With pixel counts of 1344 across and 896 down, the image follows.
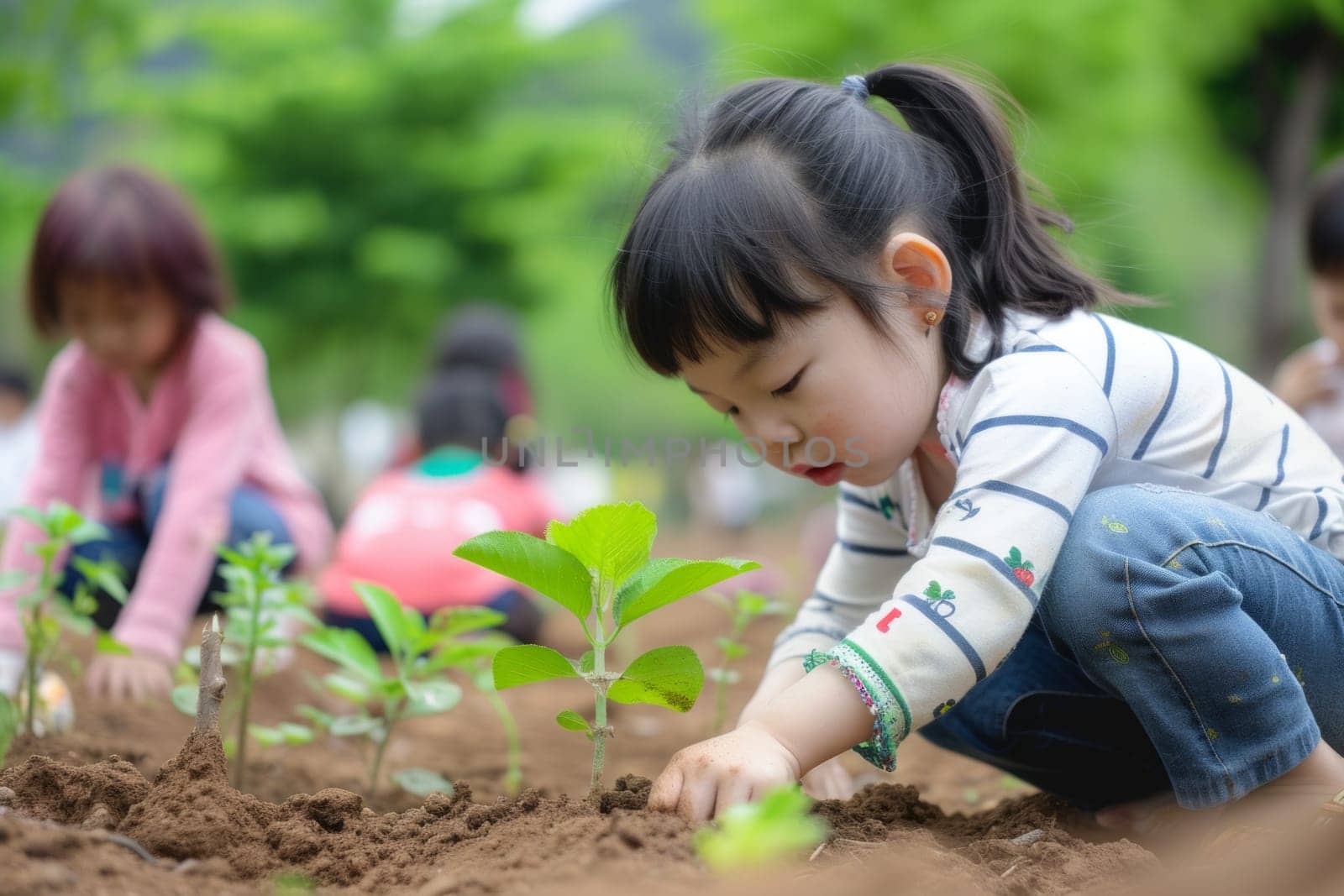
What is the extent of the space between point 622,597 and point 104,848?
0.53 m

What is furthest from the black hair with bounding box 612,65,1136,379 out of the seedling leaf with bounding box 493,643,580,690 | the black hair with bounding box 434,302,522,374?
the black hair with bounding box 434,302,522,374

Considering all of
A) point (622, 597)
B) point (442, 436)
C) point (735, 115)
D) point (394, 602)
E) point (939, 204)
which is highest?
point (735, 115)

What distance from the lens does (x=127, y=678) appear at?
7.27ft

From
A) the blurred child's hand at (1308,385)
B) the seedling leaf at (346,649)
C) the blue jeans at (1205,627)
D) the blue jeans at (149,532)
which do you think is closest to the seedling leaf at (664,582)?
the blue jeans at (1205,627)

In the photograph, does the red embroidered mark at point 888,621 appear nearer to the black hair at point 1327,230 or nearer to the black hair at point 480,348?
the black hair at point 1327,230

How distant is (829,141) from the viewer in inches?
61.2

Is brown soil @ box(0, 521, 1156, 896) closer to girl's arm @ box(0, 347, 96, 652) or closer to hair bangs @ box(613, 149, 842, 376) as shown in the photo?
hair bangs @ box(613, 149, 842, 376)

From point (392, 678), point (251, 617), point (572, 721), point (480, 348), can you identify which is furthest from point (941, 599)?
point (480, 348)

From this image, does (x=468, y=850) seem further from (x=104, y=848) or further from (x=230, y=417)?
(x=230, y=417)

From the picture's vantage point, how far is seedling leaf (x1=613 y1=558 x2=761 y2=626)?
122cm

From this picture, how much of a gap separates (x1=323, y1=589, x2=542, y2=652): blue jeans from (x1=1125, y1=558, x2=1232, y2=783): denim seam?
246 cm

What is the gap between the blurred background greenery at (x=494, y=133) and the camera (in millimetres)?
9578

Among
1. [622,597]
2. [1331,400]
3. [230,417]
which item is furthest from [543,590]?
[1331,400]

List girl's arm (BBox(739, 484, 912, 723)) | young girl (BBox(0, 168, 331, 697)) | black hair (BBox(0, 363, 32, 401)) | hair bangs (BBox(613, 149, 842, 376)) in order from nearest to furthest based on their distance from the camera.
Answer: hair bangs (BBox(613, 149, 842, 376)) → girl's arm (BBox(739, 484, 912, 723)) → young girl (BBox(0, 168, 331, 697)) → black hair (BBox(0, 363, 32, 401))
